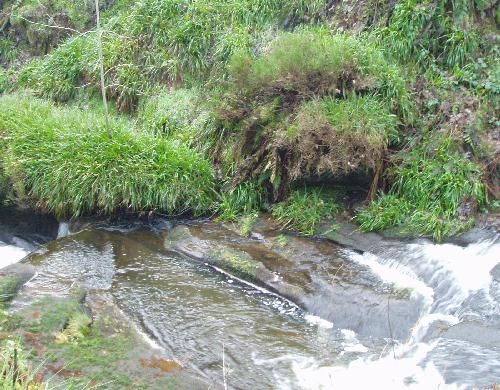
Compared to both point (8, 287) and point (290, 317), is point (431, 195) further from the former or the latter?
point (8, 287)

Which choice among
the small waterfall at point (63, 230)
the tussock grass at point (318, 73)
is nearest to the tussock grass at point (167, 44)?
the tussock grass at point (318, 73)

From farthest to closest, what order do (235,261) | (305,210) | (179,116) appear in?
(179,116) → (305,210) → (235,261)

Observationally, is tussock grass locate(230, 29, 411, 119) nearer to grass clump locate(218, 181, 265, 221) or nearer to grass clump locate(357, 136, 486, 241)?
grass clump locate(357, 136, 486, 241)

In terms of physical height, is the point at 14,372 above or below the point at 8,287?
above

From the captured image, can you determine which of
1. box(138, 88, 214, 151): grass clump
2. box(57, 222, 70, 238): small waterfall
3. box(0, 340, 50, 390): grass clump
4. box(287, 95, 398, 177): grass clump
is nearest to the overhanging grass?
box(57, 222, 70, 238): small waterfall

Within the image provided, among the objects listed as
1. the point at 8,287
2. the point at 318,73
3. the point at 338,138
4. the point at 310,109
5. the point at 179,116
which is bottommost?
the point at 8,287

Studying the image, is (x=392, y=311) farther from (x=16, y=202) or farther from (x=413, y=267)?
(x=16, y=202)

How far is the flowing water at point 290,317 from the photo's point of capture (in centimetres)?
529

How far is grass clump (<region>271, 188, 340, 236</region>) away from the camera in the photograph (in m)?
7.99

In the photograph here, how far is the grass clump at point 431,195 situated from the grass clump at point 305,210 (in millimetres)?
Answer: 458

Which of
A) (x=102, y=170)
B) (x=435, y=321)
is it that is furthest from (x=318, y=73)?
(x=435, y=321)

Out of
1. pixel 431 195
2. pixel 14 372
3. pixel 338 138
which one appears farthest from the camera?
pixel 338 138

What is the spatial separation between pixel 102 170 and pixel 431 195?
3858 millimetres

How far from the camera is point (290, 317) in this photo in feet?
21.0
